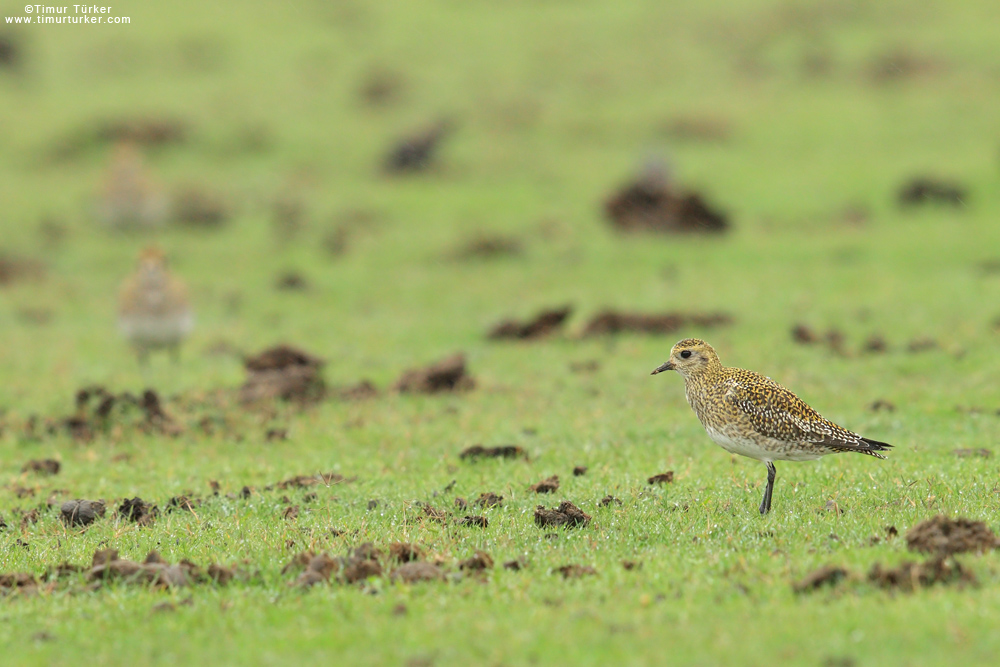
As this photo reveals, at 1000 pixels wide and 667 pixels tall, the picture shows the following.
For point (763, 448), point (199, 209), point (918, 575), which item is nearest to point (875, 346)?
point (763, 448)

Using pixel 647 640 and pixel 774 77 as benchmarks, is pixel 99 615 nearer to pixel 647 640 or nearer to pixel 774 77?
pixel 647 640

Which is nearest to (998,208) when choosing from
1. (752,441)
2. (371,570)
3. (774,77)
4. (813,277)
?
(813,277)

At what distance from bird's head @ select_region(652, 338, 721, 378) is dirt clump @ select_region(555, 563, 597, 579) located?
9.63ft

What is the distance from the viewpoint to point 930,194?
31172mm

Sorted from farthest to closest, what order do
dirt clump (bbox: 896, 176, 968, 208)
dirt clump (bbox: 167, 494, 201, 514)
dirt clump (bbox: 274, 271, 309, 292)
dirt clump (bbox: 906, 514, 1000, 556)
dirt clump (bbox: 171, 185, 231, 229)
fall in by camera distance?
dirt clump (bbox: 171, 185, 231, 229) < dirt clump (bbox: 896, 176, 968, 208) < dirt clump (bbox: 274, 271, 309, 292) < dirt clump (bbox: 167, 494, 201, 514) < dirt clump (bbox: 906, 514, 1000, 556)

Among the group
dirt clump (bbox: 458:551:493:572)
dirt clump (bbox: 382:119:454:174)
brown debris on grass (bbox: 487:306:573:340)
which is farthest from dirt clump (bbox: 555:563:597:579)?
dirt clump (bbox: 382:119:454:174)

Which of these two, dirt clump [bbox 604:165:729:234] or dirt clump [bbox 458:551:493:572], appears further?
dirt clump [bbox 604:165:729:234]

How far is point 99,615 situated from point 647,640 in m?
3.76

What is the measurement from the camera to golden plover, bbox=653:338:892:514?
10281 millimetres

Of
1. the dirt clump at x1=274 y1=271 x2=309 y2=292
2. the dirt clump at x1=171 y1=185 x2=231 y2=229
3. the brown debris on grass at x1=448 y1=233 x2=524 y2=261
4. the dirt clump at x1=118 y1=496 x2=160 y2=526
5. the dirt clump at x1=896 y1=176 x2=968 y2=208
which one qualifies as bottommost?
the dirt clump at x1=118 y1=496 x2=160 y2=526

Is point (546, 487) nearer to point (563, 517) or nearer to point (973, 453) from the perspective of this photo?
point (563, 517)

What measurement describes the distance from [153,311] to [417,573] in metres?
13.1

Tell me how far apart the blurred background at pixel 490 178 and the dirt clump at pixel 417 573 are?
32.9ft

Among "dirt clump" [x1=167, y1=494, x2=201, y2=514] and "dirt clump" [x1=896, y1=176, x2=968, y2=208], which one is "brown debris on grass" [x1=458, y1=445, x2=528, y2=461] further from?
"dirt clump" [x1=896, y1=176, x2=968, y2=208]
